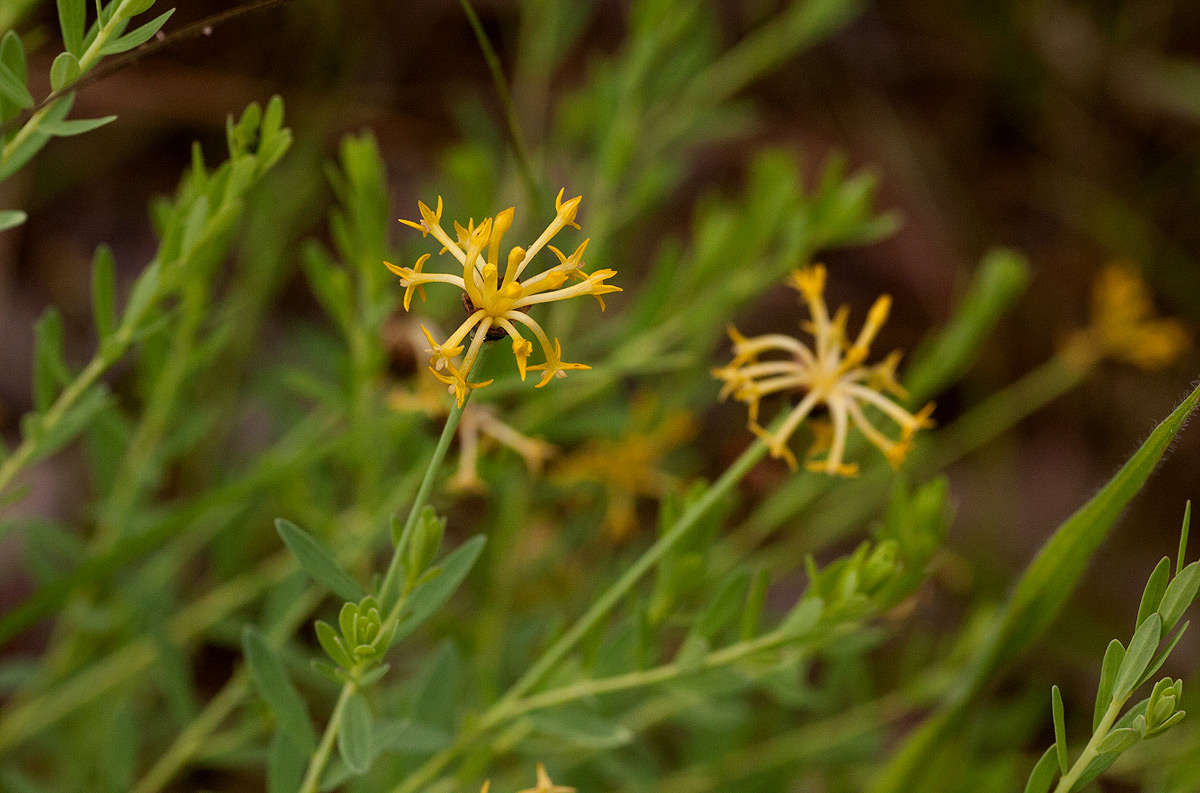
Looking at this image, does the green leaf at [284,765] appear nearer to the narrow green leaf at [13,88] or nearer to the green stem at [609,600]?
the green stem at [609,600]

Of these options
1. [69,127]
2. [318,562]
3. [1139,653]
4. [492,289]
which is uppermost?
[69,127]

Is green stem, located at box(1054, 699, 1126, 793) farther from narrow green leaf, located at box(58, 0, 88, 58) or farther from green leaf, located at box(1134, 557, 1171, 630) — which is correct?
narrow green leaf, located at box(58, 0, 88, 58)

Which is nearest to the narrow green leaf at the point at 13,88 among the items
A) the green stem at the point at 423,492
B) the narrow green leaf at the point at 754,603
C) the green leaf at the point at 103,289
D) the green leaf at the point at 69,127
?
the green leaf at the point at 69,127

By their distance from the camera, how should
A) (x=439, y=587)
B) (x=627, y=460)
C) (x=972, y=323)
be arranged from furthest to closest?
1. (x=627, y=460)
2. (x=972, y=323)
3. (x=439, y=587)

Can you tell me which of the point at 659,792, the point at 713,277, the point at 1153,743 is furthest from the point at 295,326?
the point at 1153,743


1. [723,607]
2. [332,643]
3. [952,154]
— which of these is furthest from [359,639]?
[952,154]

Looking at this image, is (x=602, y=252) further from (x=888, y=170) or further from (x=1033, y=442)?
(x=1033, y=442)

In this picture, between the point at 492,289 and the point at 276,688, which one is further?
the point at 276,688

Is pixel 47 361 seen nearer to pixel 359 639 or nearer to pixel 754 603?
pixel 359 639
